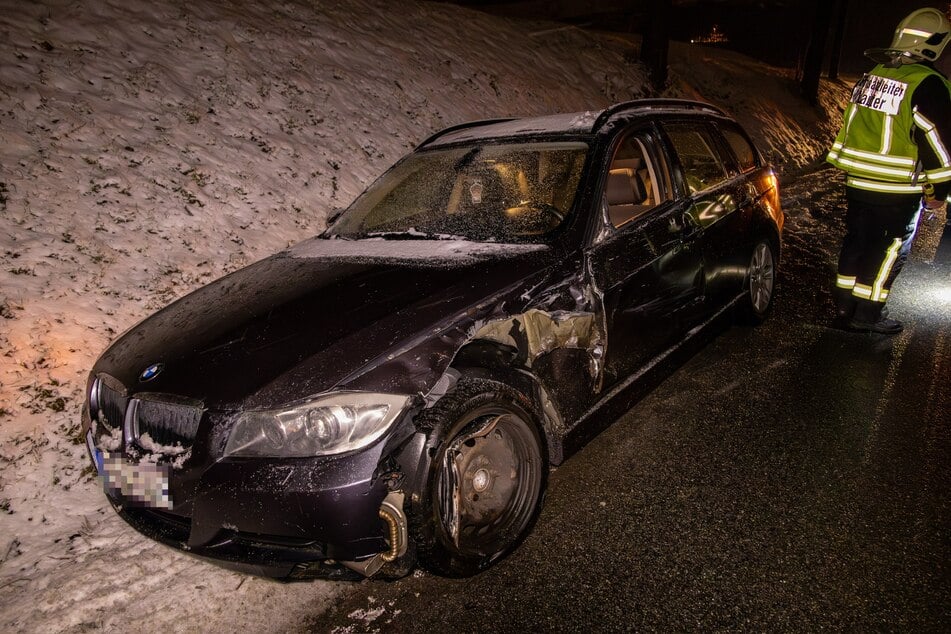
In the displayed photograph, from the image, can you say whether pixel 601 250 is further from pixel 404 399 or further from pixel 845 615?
pixel 845 615

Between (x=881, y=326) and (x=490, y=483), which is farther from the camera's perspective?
(x=881, y=326)

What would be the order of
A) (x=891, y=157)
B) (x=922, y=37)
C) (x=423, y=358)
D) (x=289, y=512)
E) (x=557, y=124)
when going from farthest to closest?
1. (x=891, y=157)
2. (x=922, y=37)
3. (x=557, y=124)
4. (x=423, y=358)
5. (x=289, y=512)

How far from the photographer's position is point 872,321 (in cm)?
446

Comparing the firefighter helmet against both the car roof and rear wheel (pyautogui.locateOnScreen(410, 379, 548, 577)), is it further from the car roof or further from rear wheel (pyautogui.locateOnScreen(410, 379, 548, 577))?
rear wheel (pyautogui.locateOnScreen(410, 379, 548, 577))

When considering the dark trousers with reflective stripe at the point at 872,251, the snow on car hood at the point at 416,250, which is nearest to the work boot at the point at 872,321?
the dark trousers with reflective stripe at the point at 872,251

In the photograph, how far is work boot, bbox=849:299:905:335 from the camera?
440 centimetres

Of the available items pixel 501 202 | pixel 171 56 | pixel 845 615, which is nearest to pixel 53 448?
pixel 501 202

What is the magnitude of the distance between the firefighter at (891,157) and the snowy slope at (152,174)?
4.36 metres

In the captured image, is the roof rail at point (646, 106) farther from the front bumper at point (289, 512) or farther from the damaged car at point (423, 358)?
the front bumper at point (289, 512)

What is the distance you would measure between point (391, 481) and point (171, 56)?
283 inches

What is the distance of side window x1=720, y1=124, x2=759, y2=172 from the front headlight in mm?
3780

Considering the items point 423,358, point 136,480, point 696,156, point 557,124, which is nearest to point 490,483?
point 423,358

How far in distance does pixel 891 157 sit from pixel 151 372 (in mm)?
4738

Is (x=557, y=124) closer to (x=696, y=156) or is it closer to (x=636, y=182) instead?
(x=636, y=182)
